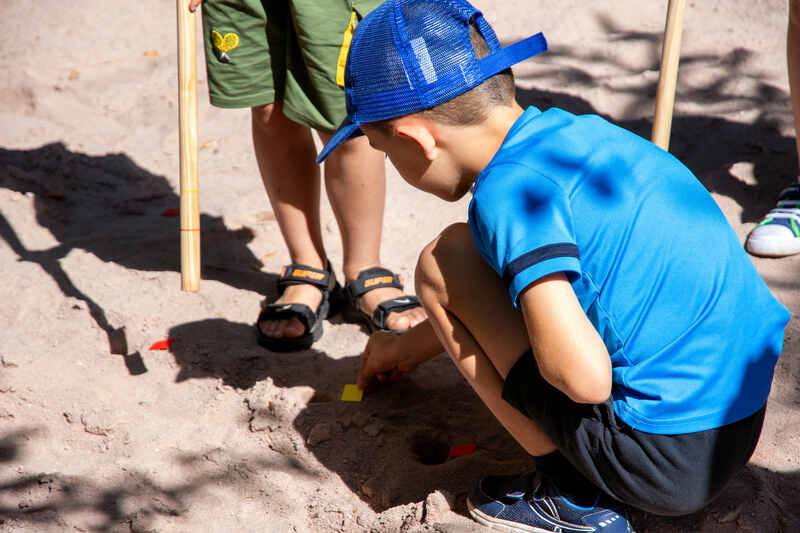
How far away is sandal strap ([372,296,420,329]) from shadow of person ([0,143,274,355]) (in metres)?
0.66

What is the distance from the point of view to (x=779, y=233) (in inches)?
110

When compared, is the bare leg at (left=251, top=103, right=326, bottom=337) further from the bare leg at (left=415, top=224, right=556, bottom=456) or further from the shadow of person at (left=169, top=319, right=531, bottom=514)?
the bare leg at (left=415, top=224, right=556, bottom=456)

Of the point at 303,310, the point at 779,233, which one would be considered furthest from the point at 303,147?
the point at 779,233

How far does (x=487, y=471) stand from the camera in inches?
79.8

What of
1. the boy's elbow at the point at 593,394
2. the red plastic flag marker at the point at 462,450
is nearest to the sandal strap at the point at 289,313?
the red plastic flag marker at the point at 462,450

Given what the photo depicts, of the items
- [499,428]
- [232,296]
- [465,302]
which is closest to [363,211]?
[232,296]

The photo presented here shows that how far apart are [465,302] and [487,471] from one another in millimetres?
609

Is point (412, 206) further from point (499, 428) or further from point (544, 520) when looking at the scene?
point (544, 520)

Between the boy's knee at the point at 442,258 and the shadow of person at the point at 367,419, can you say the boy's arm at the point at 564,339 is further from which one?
the shadow of person at the point at 367,419

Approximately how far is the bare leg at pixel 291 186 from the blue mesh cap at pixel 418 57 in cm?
119

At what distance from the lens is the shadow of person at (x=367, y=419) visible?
204 centimetres

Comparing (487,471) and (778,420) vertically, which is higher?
(487,471)

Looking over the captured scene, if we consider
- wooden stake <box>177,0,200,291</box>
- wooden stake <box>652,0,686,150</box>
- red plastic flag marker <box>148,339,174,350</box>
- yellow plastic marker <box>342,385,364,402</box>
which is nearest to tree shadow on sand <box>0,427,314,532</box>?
yellow plastic marker <box>342,385,364,402</box>

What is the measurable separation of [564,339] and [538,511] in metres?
0.58
